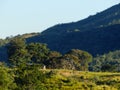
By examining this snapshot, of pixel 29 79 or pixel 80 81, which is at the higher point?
pixel 29 79

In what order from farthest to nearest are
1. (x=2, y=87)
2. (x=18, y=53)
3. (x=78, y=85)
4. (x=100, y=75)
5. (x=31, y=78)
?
(x=18, y=53) → (x=100, y=75) → (x=78, y=85) → (x=31, y=78) → (x=2, y=87)

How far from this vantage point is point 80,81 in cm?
15800

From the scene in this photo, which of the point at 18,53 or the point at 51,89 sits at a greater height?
the point at 18,53

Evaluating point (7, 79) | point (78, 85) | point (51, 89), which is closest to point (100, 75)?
point (78, 85)

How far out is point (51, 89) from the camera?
439 ft

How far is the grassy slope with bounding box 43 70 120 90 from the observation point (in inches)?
5797

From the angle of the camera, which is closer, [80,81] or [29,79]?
[29,79]

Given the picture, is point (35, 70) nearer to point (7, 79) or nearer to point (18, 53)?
point (7, 79)

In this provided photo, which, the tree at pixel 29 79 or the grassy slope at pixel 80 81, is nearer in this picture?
the tree at pixel 29 79

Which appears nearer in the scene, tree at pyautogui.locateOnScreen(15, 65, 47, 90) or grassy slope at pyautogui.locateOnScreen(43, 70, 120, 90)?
tree at pyautogui.locateOnScreen(15, 65, 47, 90)

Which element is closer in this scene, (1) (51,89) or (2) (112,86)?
(1) (51,89)

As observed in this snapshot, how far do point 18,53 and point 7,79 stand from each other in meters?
75.4

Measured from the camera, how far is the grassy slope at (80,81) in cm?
14725

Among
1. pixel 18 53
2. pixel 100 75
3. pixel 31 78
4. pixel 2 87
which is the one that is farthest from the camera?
pixel 18 53
